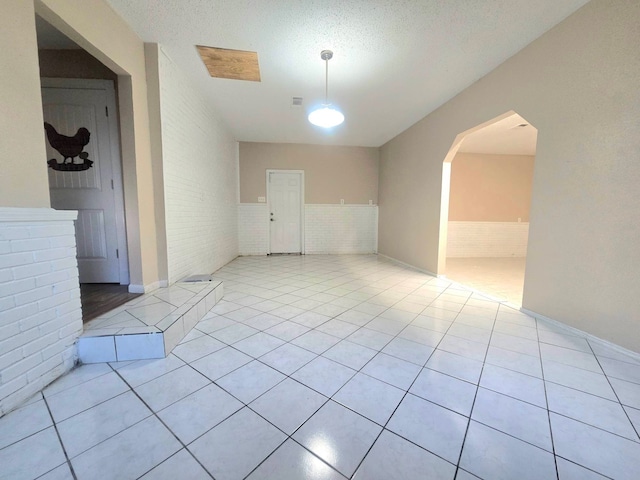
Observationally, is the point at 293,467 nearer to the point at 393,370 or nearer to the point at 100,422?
the point at 393,370

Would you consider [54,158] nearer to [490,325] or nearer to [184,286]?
[184,286]

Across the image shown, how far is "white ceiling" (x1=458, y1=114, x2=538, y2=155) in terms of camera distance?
4.47m

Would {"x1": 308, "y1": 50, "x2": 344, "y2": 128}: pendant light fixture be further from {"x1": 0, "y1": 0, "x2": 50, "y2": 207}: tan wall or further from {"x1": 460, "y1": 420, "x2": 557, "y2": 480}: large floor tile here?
{"x1": 460, "y1": 420, "x2": 557, "y2": 480}: large floor tile

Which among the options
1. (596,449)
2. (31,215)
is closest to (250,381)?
(31,215)

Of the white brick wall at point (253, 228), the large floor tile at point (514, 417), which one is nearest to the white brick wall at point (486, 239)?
the white brick wall at point (253, 228)

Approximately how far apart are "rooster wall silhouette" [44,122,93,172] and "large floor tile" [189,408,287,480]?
315 centimetres

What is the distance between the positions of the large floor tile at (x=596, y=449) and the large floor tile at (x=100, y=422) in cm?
200

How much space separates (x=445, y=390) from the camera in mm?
1477

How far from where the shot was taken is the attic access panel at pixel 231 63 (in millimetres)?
2816

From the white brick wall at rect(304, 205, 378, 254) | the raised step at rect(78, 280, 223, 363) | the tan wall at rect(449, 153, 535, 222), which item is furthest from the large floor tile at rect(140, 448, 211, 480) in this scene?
the tan wall at rect(449, 153, 535, 222)

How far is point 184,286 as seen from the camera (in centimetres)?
285

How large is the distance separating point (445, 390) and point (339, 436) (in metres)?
0.73

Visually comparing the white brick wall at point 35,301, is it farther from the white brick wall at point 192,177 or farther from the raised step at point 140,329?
the white brick wall at point 192,177

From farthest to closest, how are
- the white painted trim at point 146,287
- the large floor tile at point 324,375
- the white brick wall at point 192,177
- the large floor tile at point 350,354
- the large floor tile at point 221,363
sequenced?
the white brick wall at point 192,177, the white painted trim at point 146,287, the large floor tile at point 350,354, the large floor tile at point 221,363, the large floor tile at point 324,375
